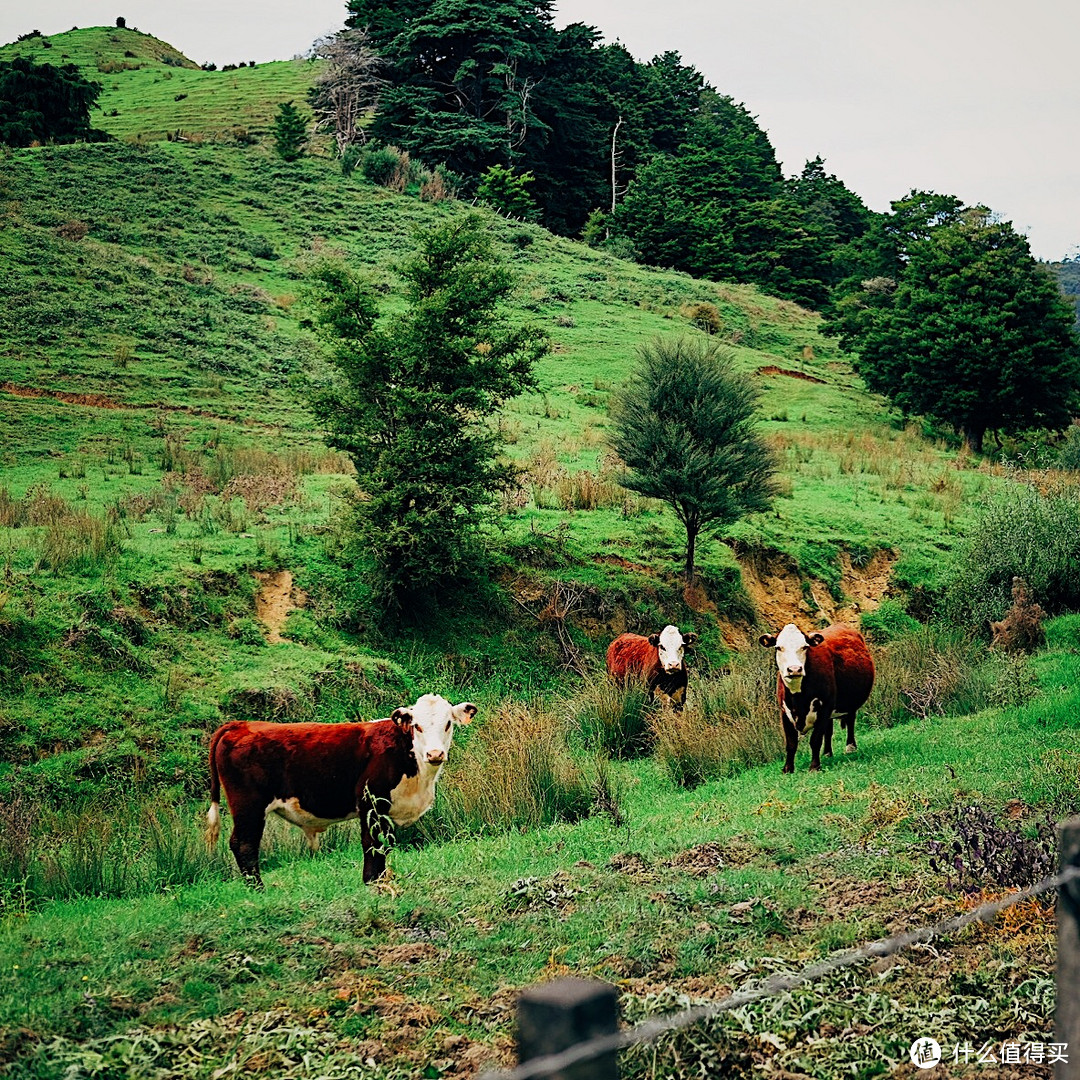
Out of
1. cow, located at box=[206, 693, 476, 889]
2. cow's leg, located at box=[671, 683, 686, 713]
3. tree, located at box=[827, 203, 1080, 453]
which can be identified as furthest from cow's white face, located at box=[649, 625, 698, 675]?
tree, located at box=[827, 203, 1080, 453]

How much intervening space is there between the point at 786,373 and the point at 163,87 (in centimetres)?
5565

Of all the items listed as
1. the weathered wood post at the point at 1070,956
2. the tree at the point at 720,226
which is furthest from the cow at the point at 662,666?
the tree at the point at 720,226

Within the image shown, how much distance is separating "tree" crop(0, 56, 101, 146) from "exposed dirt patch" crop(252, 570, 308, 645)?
45.1m

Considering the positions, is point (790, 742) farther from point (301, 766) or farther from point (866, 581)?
point (866, 581)

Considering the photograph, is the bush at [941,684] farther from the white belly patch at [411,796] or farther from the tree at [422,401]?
the white belly patch at [411,796]

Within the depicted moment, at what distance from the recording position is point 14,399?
84.6ft

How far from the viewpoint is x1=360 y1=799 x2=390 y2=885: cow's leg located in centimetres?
865

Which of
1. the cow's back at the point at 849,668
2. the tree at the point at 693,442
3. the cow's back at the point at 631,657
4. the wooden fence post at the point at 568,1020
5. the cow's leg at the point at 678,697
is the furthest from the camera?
the tree at the point at 693,442

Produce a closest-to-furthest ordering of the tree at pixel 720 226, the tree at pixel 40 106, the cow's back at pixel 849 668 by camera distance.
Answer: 1. the cow's back at pixel 849 668
2. the tree at pixel 40 106
3. the tree at pixel 720 226

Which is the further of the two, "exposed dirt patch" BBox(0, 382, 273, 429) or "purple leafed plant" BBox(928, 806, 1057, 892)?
"exposed dirt patch" BBox(0, 382, 273, 429)

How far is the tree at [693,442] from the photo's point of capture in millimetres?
21828

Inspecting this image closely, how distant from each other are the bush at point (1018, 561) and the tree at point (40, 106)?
49683 mm

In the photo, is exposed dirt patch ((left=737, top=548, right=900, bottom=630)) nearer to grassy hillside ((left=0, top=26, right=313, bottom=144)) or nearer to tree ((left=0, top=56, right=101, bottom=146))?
tree ((left=0, top=56, right=101, bottom=146))

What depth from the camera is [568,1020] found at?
2.62 metres
